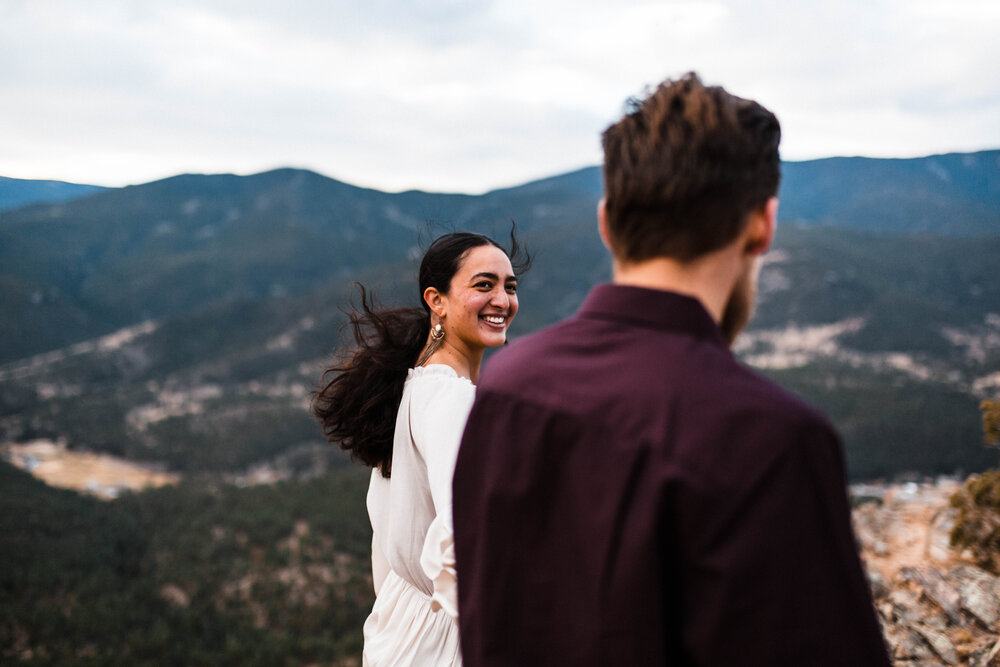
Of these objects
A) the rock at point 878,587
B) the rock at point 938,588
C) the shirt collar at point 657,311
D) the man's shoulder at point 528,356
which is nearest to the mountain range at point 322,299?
the man's shoulder at point 528,356

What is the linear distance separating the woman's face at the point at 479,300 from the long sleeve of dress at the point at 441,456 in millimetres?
229

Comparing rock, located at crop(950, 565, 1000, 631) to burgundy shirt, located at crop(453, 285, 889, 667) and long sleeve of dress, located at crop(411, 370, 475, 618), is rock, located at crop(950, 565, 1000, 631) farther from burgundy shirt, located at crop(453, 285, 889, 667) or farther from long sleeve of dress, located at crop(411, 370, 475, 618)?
burgundy shirt, located at crop(453, 285, 889, 667)

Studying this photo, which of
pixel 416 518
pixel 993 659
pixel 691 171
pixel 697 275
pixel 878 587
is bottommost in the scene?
pixel 878 587

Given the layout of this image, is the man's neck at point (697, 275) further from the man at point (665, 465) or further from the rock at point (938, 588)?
the rock at point (938, 588)

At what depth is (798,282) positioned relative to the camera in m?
78.1

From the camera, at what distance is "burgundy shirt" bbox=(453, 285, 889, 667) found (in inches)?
34.0

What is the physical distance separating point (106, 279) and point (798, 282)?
Result: 101256 mm

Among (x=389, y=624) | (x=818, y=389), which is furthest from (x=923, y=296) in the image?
(x=389, y=624)

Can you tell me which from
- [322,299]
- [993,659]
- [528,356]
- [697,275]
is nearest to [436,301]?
[528,356]

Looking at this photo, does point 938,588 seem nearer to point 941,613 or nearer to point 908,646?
point 941,613

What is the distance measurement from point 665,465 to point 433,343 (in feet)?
4.73

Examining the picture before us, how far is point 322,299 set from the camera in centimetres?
8206

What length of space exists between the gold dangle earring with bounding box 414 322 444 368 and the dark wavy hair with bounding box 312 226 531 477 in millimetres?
109

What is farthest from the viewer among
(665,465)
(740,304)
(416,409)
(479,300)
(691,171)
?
(479,300)
